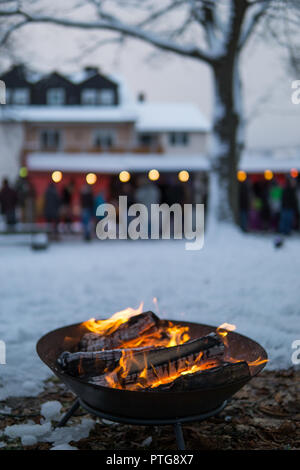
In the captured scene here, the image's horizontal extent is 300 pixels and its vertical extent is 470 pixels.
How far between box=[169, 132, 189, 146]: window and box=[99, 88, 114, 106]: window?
5707mm

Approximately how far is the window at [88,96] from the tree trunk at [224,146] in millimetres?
24232

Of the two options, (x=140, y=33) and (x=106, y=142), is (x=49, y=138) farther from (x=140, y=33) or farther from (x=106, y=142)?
(x=140, y=33)

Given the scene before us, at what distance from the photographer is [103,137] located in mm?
32750

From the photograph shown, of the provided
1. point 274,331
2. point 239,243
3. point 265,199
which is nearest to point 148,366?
point 274,331

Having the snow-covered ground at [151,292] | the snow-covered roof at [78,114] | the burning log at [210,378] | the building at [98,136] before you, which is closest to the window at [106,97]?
the building at [98,136]

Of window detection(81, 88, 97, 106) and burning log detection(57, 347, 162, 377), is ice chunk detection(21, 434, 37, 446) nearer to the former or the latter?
burning log detection(57, 347, 162, 377)

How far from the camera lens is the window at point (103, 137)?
32656 mm

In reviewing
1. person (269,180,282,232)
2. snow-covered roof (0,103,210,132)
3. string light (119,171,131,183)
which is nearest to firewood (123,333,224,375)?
person (269,180,282,232)

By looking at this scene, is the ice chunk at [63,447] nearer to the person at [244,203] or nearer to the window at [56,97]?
the person at [244,203]

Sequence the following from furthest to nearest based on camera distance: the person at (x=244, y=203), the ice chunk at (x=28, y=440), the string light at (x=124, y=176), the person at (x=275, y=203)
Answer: the string light at (x=124, y=176) → the person at (x=275, y=203) → the person at (x=244, y=203) → the ice chunk at (x=28, y=440)

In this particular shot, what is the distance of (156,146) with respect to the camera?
34.1 m

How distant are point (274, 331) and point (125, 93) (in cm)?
3445

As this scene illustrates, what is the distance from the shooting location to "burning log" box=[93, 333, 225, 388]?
255 centimetres
